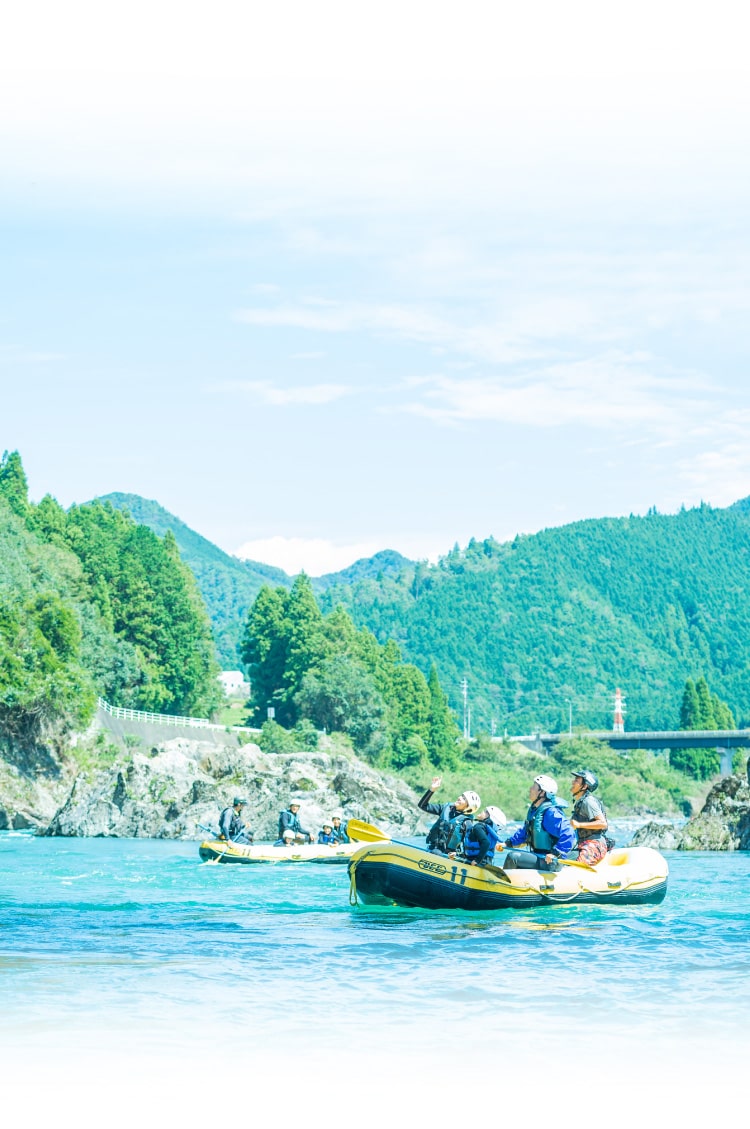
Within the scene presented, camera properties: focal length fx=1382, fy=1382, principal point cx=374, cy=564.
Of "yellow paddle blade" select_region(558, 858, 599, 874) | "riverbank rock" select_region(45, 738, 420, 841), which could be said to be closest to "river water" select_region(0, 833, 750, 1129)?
"yellow paddle blade" select_region(558, 858, 599, 874)

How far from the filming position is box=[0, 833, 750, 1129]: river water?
10805mm

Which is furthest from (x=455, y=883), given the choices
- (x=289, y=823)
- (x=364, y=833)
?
(x=289, y=823)

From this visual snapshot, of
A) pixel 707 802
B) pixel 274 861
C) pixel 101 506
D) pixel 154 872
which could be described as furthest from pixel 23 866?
pixel 101 506

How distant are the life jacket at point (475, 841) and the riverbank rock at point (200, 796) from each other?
107ft

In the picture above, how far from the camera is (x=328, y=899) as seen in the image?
2758cm

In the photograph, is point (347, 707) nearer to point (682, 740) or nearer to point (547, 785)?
point (682, 740)

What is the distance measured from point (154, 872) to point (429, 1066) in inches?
1019

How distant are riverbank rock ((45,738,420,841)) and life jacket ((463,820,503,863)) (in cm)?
3268

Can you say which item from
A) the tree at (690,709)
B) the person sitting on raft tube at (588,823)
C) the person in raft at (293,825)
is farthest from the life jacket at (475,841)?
the tree at (690,709)

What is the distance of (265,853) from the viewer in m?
39.3

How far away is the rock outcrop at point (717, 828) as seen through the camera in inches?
1896

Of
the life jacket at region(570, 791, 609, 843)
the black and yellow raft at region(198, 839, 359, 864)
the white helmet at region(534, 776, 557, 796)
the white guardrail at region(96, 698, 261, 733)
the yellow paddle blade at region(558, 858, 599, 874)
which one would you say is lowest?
the black and yellow raft at region(198, 839, 359, 864)

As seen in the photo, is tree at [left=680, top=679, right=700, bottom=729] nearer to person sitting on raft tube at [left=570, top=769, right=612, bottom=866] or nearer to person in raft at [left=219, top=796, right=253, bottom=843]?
person in raft at [left=219, top=796, right=253, bottom=843]

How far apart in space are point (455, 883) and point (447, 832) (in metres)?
1.57
